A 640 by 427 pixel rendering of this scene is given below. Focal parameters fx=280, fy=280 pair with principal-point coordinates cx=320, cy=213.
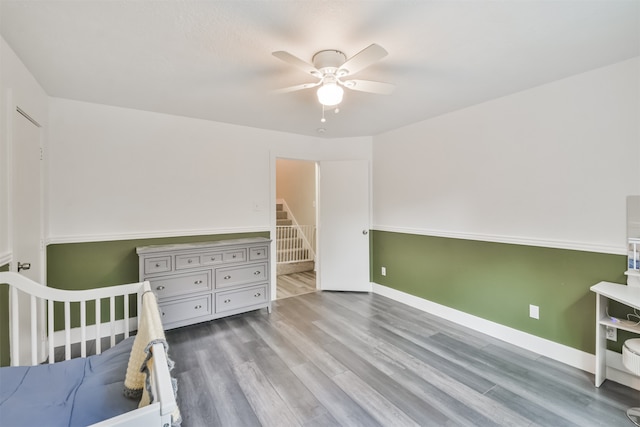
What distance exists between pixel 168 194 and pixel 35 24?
6.01 ft

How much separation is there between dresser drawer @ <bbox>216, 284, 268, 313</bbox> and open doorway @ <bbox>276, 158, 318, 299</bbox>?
2.32ft

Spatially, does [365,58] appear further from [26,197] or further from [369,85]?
[26,197]

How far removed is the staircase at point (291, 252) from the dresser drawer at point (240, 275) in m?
1.96

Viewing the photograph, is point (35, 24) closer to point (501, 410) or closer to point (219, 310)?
point (219, 310)

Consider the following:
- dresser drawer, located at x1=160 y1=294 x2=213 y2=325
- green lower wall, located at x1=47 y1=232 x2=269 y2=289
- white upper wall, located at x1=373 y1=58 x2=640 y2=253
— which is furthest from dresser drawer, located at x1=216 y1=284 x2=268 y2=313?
white upper wall, located at x1=373 y1=58 x2=640 y2=253

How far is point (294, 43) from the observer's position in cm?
181

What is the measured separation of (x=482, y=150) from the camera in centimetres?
292

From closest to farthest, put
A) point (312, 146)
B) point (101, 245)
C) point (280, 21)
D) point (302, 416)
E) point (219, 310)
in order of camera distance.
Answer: point (280, 21)
point (302, 416)
point (101, 245)
point (219, 310)
point (312, 146)

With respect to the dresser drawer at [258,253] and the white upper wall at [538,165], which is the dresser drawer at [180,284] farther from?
the white upper wall at [538,165]

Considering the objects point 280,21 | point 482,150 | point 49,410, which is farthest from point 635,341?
point 49,410

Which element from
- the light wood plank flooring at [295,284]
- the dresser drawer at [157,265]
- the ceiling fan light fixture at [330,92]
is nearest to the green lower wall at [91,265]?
the dresser drawer at [157,265]

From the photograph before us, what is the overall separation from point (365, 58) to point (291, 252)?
4.60 meters

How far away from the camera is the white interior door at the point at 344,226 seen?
13.9ft

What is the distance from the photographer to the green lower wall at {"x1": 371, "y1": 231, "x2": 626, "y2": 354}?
2264 millimetres
